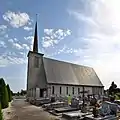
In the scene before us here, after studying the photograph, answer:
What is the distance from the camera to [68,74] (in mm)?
45156

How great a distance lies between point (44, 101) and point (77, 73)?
21.7 metres

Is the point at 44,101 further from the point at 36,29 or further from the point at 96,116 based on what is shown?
the point at 36,29

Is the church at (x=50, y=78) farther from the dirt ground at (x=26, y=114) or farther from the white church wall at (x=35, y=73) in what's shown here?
the dirt ground at (x=26, y=114)

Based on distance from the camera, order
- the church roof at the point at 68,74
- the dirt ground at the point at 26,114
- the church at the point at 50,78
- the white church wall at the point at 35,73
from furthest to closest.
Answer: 1. the church roof at the point at 68,74
2. the white church wall at the point at 35,73
3. the church at the point at 50,78
4. the dirt ground at the point at 26,114

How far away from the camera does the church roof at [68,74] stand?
4091 centimetres

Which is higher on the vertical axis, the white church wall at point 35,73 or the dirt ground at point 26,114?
the white church wall at point 35,73

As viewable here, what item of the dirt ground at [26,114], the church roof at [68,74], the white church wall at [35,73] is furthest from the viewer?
the church roof at [68,74]

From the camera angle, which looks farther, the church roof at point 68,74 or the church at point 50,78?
the church roof at point 68,74

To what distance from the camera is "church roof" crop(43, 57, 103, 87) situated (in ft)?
134

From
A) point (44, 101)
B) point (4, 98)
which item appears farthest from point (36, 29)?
point (4, 98)

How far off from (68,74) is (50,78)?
7.07 metres

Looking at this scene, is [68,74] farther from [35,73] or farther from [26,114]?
[26,114]

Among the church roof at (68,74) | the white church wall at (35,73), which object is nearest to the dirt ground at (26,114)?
the church roof at (68,74)

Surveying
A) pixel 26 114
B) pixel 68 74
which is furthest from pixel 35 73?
pixel 26 114
